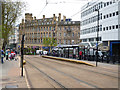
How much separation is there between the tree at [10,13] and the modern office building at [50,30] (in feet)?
162

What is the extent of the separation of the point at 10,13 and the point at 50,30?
200ft

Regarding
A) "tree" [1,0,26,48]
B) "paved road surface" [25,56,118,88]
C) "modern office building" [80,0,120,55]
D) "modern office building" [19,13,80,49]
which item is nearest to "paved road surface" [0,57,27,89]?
"paved road surface" [25,56,118,88]

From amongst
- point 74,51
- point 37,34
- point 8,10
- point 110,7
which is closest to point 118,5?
point 110,7

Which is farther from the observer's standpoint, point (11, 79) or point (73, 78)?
point (73, 78)

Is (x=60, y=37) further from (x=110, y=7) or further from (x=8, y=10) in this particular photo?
(x=8, y=10)

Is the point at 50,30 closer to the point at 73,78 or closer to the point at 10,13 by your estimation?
the point at 10,13

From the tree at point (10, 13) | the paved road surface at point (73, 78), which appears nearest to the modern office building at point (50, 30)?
the tree at point (10, 13)

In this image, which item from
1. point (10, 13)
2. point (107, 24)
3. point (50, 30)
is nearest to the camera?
point (10, 13)

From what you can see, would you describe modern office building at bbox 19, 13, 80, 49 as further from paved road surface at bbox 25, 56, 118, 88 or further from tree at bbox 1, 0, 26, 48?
paved road surface at bbox 25, 56, 118, 88

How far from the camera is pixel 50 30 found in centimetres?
9175

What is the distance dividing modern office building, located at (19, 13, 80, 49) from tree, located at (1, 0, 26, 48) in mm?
49257

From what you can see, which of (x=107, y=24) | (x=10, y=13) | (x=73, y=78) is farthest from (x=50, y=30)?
(x=73, y=78)

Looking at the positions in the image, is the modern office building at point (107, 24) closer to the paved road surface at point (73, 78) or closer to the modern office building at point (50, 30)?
the paved road surface at point (73, 78)

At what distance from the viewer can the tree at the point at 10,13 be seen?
98.2ft
